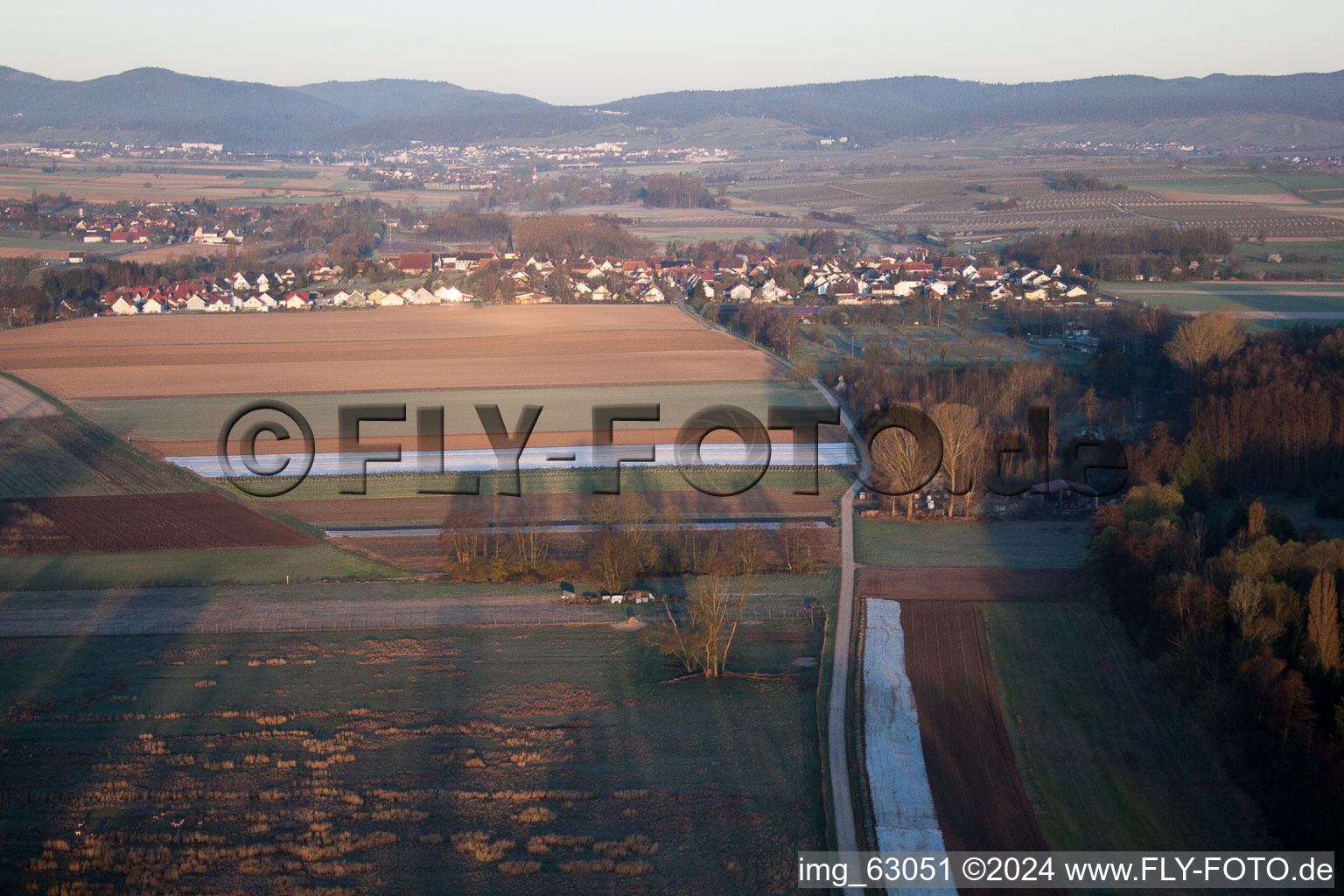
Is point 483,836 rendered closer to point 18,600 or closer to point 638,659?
point 638,659

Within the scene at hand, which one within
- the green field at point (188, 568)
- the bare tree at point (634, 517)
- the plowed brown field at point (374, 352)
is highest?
the plowed brown field at point (374, 352)

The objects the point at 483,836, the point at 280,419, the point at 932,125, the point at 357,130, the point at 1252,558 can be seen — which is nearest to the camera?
the point at 483,836

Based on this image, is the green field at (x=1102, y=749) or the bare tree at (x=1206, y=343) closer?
the green field at (x=1102, y=749)

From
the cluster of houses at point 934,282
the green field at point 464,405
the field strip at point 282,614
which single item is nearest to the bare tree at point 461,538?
→ the field strip at point 282,614

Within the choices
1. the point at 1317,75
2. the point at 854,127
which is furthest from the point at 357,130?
the point at 1317,75

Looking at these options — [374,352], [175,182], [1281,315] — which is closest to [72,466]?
[374,352]

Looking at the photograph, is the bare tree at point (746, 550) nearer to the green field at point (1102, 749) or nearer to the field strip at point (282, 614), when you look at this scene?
the field strip at point (282, 614)

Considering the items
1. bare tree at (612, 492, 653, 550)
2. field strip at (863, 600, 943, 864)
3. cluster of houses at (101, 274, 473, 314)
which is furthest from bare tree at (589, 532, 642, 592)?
cluster of houses at (101, 274, 473, 314)
